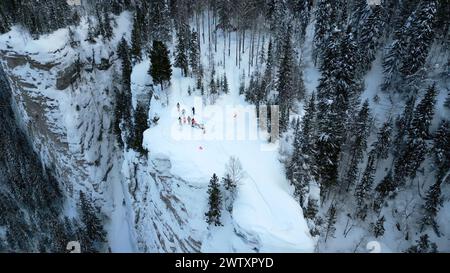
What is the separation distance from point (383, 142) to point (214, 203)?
3057 cm

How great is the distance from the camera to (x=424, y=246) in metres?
46.7

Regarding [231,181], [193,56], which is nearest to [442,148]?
[231,181]

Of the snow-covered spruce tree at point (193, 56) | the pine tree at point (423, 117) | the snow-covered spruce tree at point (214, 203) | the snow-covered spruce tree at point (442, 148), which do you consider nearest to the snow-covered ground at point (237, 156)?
the snow-covered spruce tree at point (214, 203)

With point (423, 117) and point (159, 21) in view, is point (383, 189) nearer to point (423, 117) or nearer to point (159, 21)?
point (423, 117)

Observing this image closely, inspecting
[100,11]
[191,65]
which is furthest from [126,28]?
[191,65]

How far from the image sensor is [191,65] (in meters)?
57.3

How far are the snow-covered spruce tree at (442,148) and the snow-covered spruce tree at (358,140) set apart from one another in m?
9.39

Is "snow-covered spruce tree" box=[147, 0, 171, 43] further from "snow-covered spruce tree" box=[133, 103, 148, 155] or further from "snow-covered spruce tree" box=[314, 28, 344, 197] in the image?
"snow-covered spruce tree" box=[314, 28, 344, 197]

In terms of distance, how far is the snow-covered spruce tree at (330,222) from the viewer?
48.1 metres

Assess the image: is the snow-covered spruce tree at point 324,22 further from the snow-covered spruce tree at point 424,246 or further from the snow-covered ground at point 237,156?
the snow-covered spruce tree at point 424,246

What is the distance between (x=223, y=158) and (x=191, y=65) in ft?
74.4

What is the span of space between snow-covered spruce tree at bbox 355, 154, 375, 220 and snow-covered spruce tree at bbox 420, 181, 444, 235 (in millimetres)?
7416

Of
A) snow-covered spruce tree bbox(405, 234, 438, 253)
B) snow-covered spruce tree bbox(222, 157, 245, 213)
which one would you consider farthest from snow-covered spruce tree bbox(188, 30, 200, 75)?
snow-covered spruce tree bbox(405, 234, 438, 253)

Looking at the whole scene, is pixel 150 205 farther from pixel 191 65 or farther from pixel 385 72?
pixel 385 72
